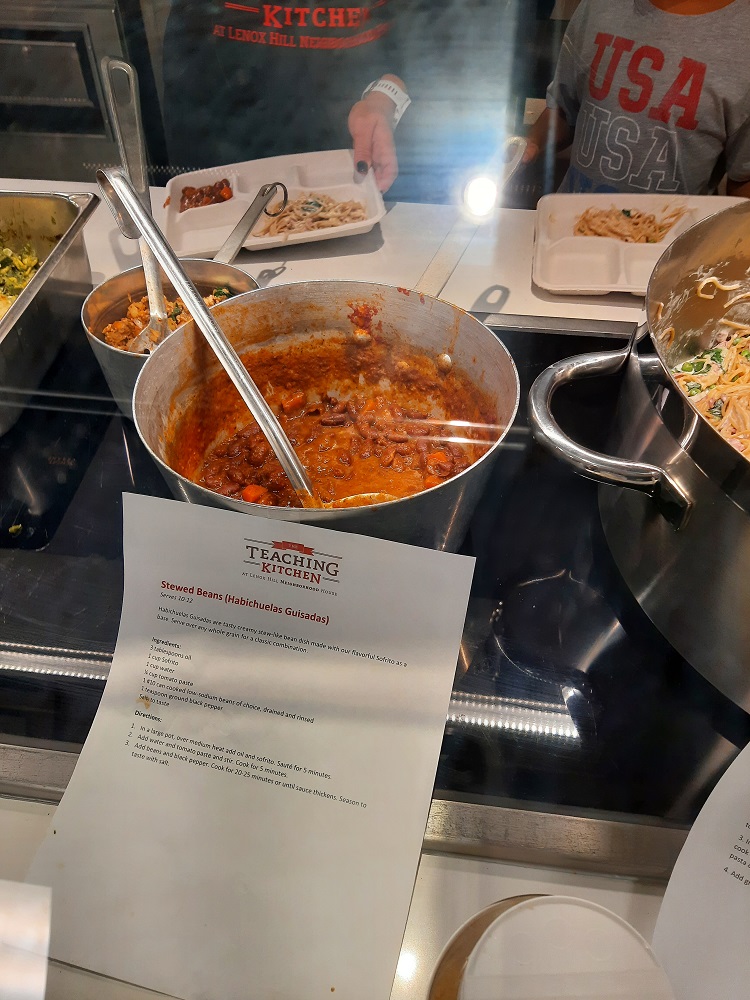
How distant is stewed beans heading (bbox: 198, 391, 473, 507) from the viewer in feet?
2.43

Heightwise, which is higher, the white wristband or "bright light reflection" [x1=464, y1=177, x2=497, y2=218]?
the white wristband

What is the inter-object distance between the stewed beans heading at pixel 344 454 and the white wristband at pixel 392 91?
368 mm

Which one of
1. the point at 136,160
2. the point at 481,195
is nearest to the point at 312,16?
the point at 136,160

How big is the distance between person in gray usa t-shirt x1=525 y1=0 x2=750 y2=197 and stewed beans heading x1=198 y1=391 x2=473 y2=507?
0.47 m

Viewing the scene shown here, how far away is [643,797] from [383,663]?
0.90ft

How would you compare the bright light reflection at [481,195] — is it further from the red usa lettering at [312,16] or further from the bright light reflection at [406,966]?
the bright light reflection at [406,966]

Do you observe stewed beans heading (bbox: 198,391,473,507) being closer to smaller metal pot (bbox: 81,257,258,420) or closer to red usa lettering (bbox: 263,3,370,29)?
smaller metal pot (bbox: 81,257,258,420)

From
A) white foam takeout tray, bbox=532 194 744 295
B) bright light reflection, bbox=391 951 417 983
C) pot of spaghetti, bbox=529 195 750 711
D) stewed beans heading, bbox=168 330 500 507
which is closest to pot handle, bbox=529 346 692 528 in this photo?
pot of spaghetti, bbox=529 195 750 711

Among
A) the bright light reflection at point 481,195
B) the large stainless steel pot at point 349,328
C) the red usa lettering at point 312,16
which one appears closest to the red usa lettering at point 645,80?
the bright light reflection at point 481,195

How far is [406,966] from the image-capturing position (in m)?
0.49

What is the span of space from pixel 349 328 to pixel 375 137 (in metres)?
0.33

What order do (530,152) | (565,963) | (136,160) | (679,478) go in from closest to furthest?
(565,963), (679,478), (136,160), (530,152)

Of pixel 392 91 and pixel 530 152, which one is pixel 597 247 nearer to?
pixel 530 152

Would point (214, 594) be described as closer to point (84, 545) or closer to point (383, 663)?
point (383, 663)
